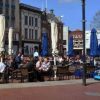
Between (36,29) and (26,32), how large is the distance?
4.87 meters

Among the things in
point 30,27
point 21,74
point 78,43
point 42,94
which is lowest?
point 42,94

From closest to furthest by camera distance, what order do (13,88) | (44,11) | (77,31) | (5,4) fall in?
(13,88) → (5,4) → (44,11) → (77,31)

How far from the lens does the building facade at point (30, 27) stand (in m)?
82.0

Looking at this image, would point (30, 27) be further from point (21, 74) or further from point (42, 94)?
point (42, 94)

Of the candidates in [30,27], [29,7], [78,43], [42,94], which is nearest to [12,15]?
[30,27]

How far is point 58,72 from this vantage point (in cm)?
2400

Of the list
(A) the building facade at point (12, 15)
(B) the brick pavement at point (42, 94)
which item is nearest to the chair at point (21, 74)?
(B) the brick pavement at point (42, 94)

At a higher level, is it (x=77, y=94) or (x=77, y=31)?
(x=77, y=31)

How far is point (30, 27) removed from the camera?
84.9 m

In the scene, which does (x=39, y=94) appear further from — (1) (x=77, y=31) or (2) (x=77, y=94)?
(1) (x=77, y=31)

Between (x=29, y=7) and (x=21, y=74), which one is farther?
(x=29, y=7)

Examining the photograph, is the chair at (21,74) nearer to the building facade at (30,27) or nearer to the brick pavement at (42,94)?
the brick pavement at (42,94)

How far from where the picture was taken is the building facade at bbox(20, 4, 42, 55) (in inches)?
3228

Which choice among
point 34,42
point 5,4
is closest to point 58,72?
point 5,4
